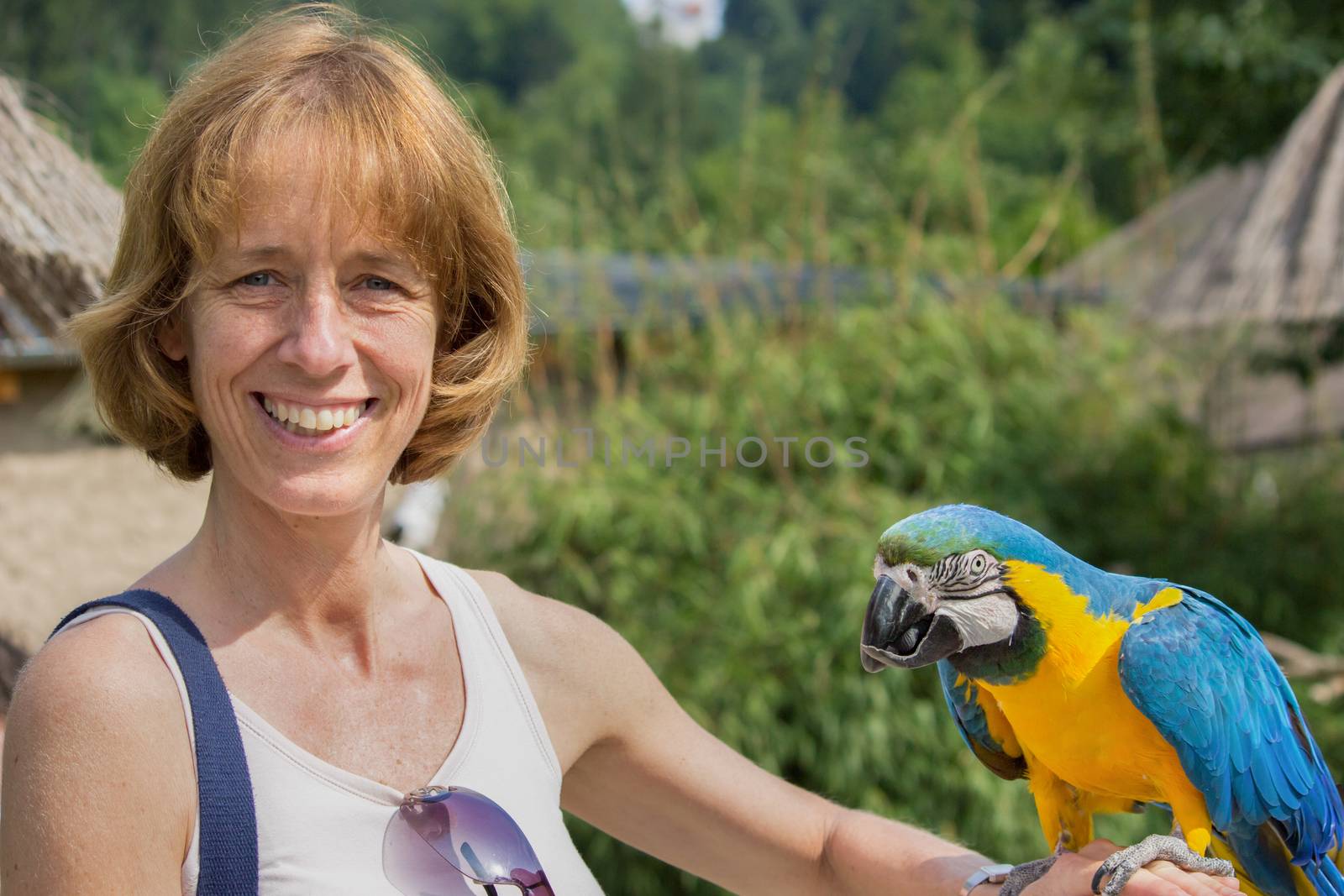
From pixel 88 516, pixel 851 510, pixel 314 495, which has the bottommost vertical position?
pixel 88 516

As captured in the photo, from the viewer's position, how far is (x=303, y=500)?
1107 mm

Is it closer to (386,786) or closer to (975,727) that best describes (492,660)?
(386,786)

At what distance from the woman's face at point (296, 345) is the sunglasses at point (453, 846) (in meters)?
0.30

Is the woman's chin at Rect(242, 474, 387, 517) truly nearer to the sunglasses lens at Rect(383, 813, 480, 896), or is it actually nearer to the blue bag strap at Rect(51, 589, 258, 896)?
the blue bag strap at Rect(51, 589, 258, 896)

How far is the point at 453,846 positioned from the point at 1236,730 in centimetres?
81

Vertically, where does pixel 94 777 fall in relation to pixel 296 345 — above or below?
below

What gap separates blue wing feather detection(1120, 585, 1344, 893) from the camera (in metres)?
1.19

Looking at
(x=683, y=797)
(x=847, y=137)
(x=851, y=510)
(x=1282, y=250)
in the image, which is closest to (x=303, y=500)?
(x=683, y=797)

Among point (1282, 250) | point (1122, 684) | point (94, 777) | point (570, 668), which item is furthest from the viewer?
point (1282, 250)

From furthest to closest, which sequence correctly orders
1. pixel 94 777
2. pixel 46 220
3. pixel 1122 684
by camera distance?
pixel 46 220 → pixel 1122 684 → pixel 94 777

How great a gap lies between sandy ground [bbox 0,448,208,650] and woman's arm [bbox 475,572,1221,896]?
3.67 meters

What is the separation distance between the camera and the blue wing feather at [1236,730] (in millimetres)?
1188

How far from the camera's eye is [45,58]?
14953 mm

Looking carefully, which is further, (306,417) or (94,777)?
(306,417)
